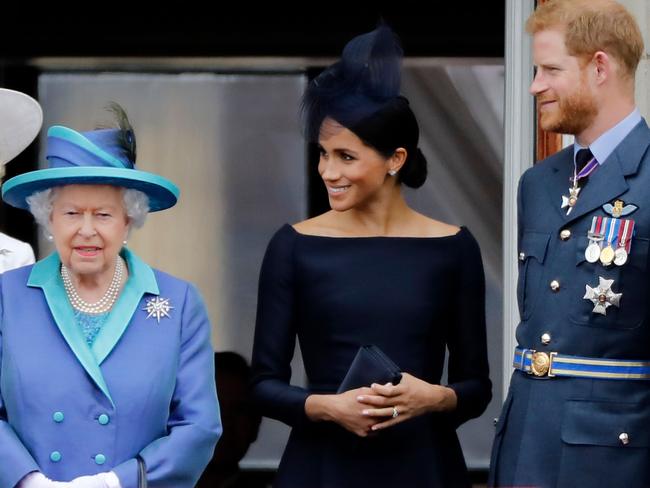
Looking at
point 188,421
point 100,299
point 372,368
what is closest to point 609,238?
point 372,368

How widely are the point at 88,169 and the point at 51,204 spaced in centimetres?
15

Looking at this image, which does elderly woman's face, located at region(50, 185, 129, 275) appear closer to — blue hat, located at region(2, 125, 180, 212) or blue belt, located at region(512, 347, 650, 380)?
blue hat, located at region(2, 125, 180, 212)

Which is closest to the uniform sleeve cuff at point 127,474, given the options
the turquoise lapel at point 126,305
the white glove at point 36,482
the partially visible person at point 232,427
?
the white glove at point 36,482

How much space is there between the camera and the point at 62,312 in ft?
11.9

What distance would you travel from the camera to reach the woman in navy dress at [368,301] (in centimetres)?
392

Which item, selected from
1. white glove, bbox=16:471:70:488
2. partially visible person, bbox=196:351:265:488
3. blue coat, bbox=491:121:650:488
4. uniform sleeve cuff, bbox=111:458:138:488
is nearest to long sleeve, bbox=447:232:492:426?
blue coat, bbox=491:121:650:488

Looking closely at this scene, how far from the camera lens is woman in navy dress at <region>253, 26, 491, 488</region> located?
3.92 metres

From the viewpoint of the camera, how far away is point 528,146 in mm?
4891

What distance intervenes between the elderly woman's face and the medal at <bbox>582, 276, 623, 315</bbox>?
3.73 ft

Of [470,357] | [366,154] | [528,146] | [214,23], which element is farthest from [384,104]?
[214,23]

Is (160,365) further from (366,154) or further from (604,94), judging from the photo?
(604,94)

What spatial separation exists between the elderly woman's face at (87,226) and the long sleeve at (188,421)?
0.83 feet

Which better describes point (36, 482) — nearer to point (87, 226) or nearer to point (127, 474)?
point (127, 474)

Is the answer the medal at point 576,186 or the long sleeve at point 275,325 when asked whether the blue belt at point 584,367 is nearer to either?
the medal at point 576,186
